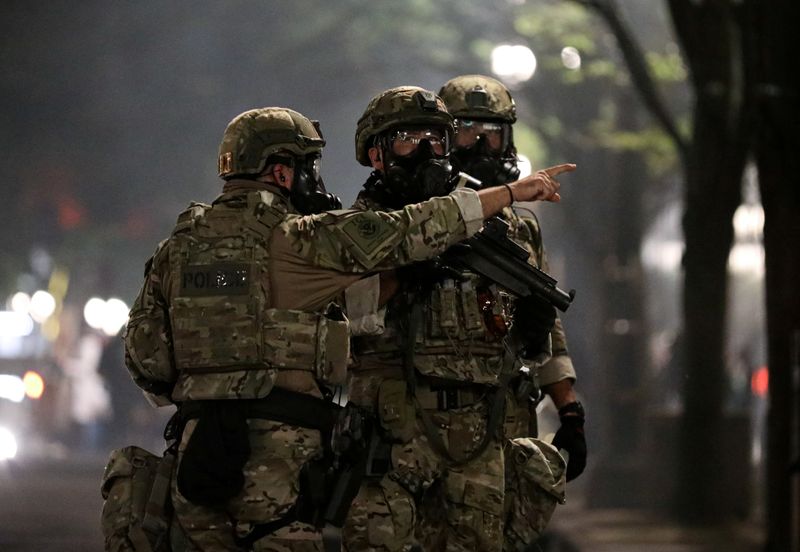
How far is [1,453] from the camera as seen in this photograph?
→ 24875mm

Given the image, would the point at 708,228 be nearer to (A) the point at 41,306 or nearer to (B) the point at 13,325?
(B) the point at 13,325

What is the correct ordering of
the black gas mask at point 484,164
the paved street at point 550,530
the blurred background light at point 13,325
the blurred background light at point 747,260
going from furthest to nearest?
1. the blurred background light at point 747,260
2. the blurred background light at point 13,325
3. the paved street at point 550,530
4. the black gas mask at point 484,164

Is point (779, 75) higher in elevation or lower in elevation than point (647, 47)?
lower

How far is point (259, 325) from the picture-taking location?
669 centimetres

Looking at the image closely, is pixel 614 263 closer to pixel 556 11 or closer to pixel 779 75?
pixel 556 11

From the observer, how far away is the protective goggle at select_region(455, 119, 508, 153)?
8242 millimetres

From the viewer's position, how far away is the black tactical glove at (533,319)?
7879 mm

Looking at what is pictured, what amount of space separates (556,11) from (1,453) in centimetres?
1016

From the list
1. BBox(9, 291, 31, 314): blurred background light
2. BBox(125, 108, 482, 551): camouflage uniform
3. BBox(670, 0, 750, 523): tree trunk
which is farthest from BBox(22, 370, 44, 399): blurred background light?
BBox(125, 108, 482, 551): camouflage uniform

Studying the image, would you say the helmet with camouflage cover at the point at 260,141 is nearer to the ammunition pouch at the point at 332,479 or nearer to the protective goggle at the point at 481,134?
the ammunition pouch at the point at 332,479

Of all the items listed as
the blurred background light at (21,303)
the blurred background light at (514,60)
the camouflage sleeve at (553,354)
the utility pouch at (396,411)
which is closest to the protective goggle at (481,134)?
the camouflage sleeve at (553,354)

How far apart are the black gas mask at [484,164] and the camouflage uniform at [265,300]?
118cm

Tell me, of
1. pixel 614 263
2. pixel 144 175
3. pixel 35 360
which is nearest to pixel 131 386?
pixel 35 360

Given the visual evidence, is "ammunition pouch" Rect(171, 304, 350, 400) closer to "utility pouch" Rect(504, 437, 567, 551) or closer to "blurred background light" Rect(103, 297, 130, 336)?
"utility pouch" Rect(504, 437, 567, 551)
